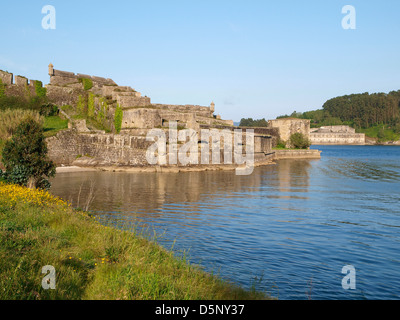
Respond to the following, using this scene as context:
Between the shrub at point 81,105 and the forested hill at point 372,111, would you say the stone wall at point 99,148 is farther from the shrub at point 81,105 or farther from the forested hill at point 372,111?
the forested hill at point 372,111

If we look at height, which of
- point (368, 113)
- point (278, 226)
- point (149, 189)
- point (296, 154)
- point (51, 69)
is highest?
point (368, 113)

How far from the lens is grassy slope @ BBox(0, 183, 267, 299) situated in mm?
6293

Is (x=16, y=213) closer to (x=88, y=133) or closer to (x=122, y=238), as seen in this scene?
(x=122, y=238)

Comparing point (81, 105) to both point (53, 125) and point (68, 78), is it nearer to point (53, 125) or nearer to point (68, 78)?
point (68, 78)

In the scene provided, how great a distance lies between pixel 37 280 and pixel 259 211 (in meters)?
14.7

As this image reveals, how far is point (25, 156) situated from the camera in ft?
57.4

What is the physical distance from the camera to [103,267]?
7516 millimetres

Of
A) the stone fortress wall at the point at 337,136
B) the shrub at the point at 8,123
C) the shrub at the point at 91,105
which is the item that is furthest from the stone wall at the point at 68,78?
the stone fortress wall at the point at 337,136

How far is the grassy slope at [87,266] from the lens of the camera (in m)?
6.29

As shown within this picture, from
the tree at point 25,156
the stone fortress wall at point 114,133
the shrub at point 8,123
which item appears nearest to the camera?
the tree at point 25,156

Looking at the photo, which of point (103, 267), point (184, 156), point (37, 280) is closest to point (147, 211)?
point (103, 267)

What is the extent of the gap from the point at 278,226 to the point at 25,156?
12.5 m

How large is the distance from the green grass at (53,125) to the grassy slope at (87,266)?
35.0 meters

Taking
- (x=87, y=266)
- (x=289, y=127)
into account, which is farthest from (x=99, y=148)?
(x=289, y=127)
